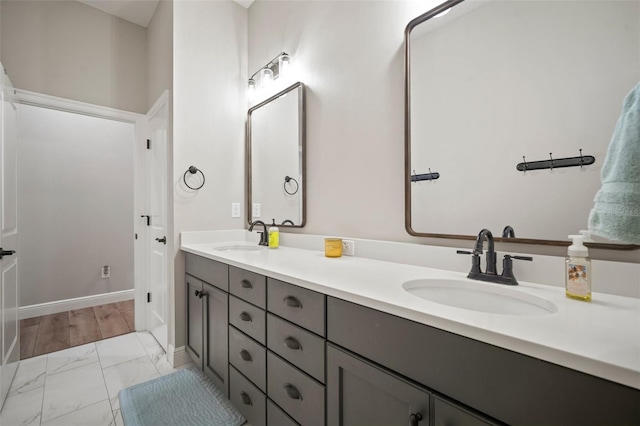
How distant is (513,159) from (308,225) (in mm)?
1219

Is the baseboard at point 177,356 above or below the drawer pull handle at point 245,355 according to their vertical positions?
below

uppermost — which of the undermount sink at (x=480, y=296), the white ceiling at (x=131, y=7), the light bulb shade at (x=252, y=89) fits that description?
the white ceiling at (x=131, y=7)

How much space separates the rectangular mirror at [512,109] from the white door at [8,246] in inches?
90.6

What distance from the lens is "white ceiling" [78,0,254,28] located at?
2.47 meters

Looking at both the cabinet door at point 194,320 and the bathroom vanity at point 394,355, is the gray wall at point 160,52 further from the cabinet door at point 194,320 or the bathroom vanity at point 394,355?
the bathroom vanity at point 394,355

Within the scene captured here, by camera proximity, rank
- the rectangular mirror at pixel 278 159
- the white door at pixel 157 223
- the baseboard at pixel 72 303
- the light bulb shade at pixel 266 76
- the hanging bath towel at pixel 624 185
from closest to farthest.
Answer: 1. the hanging bath towel at pixel 624 185
2. the rectangular mirror at pixel 278 159
3. the light bulb shade at pixel 266 76
4. the white door at pixel 157 223
5. the baseboard at pixel 72 303

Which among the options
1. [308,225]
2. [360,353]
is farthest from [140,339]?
[360,353]

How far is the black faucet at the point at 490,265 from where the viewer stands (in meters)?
0.97

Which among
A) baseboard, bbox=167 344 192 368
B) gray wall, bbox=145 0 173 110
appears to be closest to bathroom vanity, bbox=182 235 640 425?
baseboard, bbox=167 344 192 368

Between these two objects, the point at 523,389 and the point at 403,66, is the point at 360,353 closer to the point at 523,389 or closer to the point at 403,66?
the point at 523,389

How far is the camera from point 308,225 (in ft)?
6.36

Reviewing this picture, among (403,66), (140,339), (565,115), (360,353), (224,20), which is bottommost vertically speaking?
(140,339)

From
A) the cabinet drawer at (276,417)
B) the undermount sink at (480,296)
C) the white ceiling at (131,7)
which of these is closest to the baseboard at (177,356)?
the cabinet drawer at (276,417)

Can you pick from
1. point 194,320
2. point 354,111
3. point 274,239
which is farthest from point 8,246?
point 354,111
